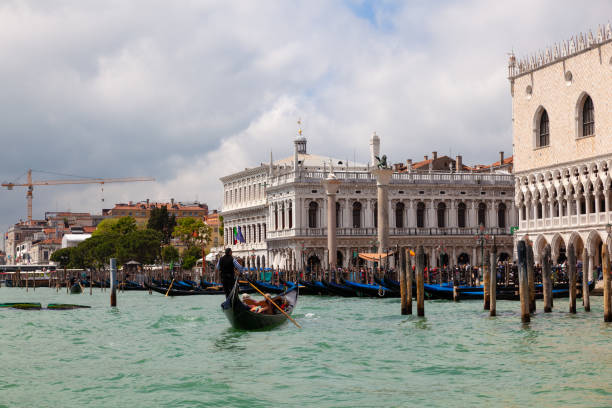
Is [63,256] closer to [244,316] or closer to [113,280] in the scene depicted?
[113,280]

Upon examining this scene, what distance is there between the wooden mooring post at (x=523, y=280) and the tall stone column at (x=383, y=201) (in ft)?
51.7

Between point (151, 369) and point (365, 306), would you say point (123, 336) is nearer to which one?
point (151, 369)

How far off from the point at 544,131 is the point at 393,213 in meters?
13.1

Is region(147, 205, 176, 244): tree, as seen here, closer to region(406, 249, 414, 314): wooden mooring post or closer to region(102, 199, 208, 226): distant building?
region(102, 199, 208, 226): distant building

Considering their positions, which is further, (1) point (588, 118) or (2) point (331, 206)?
(2) point (331, 206)

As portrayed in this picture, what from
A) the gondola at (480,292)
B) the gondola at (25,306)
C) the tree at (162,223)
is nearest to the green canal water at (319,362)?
the gondola at (480,292)

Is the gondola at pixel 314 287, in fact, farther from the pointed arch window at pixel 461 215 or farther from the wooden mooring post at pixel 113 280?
the pointed arch window at pixel 461 215

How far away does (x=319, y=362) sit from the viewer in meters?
15.4

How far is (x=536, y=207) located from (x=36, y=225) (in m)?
138

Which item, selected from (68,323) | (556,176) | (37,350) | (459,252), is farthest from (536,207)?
(37,350)

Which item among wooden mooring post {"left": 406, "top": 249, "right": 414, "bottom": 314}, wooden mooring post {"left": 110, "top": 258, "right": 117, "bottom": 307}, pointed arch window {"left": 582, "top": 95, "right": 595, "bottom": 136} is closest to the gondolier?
wooden mooring post {"left": 406, "top": 249, "right": 414, "bottom": 314}

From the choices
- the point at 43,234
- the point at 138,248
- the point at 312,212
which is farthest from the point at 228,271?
the point at 43,234

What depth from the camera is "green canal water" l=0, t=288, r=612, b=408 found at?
12367 millimetres

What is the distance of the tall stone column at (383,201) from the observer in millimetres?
35656
